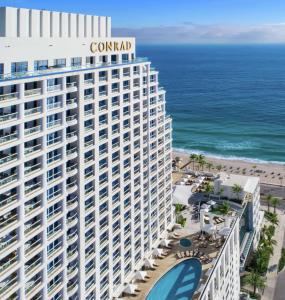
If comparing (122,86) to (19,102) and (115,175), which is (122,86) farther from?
(19,102)

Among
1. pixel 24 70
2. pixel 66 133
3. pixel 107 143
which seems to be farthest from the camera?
pixel 107 143

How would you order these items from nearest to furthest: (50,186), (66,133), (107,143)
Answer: (50,186)
(66,133)
(107,143)

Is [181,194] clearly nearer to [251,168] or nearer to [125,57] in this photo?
[125,57]

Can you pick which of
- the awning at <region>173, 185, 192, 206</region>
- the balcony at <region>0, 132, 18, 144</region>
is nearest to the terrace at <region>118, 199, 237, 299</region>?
the awning at <region>173, 185, 192, 206</region>

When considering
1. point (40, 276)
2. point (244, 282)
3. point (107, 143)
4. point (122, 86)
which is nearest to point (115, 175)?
point (107, 143)

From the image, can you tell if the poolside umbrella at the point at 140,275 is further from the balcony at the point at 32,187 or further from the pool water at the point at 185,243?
the balcony at the point at 32,187

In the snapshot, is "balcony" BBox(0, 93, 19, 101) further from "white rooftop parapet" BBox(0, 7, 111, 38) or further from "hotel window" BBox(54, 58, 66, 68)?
"hotel window" BBox(54, 58, 66, 68)
